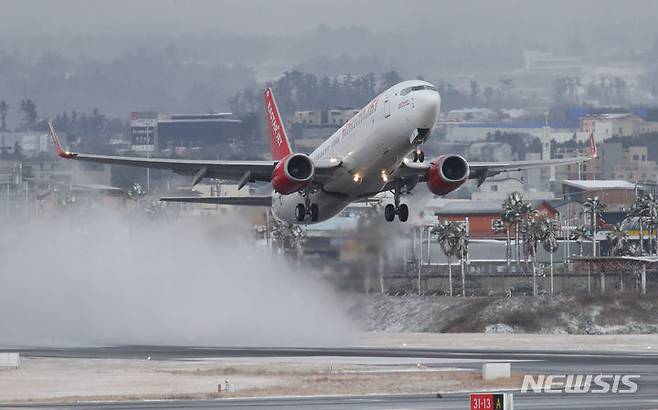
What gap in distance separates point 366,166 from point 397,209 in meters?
6.13

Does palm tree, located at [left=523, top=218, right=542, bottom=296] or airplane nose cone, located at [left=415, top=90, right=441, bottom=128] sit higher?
airplane nose cone, located at [left=415, top=90, right=441, bottom=128]

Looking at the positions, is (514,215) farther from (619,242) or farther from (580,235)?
(619,242)

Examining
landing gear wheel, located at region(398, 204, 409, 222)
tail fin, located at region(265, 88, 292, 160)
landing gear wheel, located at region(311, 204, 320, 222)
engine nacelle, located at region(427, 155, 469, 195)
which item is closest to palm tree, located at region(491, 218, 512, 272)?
tail fin, located at region(265, 88, 292, 160)

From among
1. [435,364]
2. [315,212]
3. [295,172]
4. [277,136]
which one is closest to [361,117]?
[295,172]

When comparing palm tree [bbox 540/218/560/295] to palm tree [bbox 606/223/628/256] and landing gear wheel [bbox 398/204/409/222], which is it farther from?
landing gear wheel [bbox 398/204/409/222]

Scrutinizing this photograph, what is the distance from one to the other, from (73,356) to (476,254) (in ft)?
355

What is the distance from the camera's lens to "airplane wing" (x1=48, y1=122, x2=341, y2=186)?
79000mm

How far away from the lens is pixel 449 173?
77625mm

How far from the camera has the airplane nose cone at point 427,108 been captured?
7194 centimetres

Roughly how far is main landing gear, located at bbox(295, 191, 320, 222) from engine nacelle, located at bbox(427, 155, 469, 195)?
748cm

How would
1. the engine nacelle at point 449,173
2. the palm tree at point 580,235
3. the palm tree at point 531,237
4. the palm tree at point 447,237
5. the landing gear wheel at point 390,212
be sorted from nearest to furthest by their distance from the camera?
1. the engine nacelle at point 449,173
2. the landing gear wheel at point 390,212
3. the palm tree at point 447,237
4. the palm tree at point 531,237
5. the palm tree at point 580,235

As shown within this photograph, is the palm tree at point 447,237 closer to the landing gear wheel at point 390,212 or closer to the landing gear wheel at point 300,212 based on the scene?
the landing gear wheel at point 300,212

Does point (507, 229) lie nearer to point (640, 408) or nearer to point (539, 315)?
point (539, 315)

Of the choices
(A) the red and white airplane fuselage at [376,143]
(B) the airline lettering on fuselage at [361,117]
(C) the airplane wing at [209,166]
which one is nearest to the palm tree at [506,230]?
(C) the airplane wing at [209,166]
